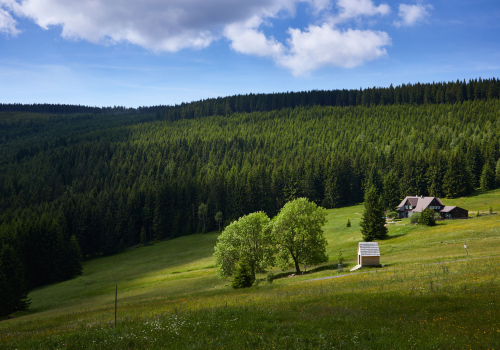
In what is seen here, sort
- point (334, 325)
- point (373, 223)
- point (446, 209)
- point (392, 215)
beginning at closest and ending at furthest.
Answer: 1. point (334, 325)
2. point (373, 223)
3. point (446, 209)
4. point (392, 215)

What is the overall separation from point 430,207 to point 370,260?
62.7 meters

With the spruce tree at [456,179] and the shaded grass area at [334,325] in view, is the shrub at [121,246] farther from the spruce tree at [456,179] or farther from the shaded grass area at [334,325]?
the spruce tree at [456,179]

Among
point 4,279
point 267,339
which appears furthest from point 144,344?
point 4,279

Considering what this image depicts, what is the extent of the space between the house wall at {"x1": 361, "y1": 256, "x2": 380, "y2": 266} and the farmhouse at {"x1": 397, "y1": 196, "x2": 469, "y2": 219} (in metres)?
54.0

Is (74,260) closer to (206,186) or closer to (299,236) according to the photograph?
(206,186)

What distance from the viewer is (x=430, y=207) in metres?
92.6

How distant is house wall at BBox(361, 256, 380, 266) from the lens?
1692 inches

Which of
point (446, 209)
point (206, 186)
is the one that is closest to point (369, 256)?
point (446, 209)

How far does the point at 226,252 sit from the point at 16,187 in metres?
172

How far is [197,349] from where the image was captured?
1362 centimetres

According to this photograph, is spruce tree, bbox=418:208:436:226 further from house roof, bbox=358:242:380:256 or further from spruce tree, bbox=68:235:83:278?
spruce tree, bbox=68:235:83:278

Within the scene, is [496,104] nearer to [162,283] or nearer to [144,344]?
[162,283]

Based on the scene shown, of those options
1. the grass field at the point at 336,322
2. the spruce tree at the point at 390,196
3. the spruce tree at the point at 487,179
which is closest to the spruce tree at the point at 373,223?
the grass field at the point at 336,322

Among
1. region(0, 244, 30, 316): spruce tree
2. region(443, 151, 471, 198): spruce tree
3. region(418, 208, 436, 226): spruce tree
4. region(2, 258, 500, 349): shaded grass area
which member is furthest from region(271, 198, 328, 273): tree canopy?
region(443, 151, 471, 198): spruce tree
